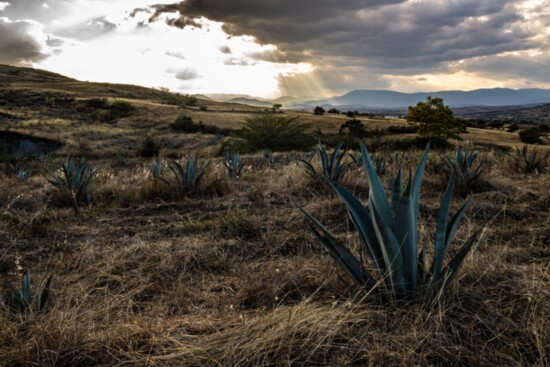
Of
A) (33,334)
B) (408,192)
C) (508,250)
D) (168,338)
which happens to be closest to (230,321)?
Result: (168,338)

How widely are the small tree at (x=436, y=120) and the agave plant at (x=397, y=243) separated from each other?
34460 millimetres

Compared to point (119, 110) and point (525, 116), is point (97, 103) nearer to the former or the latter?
point (119, 110)

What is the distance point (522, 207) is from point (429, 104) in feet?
119

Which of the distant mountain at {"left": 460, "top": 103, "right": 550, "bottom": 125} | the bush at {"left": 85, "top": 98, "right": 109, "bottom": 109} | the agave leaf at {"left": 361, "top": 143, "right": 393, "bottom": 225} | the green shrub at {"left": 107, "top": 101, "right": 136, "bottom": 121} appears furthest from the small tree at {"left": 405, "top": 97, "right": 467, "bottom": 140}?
the distant mountain at {"left": 460, "top": 103, "right": 550, "bottom": 125}

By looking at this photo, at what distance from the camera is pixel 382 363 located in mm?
1455

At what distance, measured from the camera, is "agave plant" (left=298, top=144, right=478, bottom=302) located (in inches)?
71.4

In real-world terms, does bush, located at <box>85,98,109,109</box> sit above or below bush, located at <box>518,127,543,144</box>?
above

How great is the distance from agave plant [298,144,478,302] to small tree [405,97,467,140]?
34460 mm

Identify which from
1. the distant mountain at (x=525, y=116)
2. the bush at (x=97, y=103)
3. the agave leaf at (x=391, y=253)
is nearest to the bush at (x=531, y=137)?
the agave leaf at (x=391, y=253)

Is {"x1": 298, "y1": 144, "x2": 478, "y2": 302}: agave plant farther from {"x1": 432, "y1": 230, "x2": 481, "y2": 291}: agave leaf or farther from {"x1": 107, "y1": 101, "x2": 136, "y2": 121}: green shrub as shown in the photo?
{"x1": 107, "y1": 101, "x2": 136, "y2": 121}: green shrub

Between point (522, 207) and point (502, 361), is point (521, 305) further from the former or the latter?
point (522, 207)

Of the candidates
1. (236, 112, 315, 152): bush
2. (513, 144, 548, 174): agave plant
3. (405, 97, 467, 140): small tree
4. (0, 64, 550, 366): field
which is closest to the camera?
(0, 64, 550, 366): field

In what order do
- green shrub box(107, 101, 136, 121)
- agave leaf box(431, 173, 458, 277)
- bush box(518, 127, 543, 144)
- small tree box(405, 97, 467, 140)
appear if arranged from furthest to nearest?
1. green shrub box(107, 101, 136, 121)
2. small tree box(405, 97, 467, 140)
3. bush box(518, 127, 543, 144)
4. agave leaf box(431, 173, 458, 277)

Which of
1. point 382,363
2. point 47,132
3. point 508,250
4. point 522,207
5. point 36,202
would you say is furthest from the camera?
point 47,132
